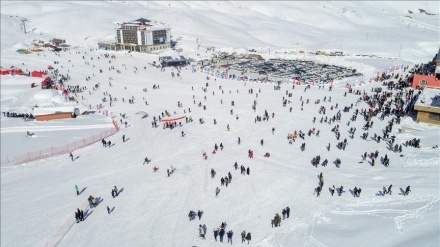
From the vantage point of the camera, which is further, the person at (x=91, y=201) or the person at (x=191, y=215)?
the person at (x=91, y=201)

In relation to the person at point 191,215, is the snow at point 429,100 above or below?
above

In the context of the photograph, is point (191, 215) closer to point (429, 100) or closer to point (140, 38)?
point (429, 100)

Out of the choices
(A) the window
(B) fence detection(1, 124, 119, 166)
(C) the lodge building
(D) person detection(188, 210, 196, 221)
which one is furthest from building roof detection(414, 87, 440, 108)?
(C) the lodge building

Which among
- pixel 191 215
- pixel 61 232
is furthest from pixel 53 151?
pixel 191 215

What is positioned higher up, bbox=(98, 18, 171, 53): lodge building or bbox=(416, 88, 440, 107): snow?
bbox=(98, 18, 171, 53): lodge building

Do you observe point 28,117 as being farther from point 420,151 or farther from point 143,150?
point 420,151

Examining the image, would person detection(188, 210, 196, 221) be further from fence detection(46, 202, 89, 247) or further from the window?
the window

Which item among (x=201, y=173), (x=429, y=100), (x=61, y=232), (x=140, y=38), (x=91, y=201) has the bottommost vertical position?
(x=61, y=232)

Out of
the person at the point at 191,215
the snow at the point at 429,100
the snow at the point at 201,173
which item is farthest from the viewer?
the snow at the point at 429,100

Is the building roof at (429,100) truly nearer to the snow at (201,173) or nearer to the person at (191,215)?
the snow at (201,173)

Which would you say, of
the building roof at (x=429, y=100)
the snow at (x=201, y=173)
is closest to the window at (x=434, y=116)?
the building roof at (x=429, y=100)

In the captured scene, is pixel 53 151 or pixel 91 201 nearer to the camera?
pixel 91 201
